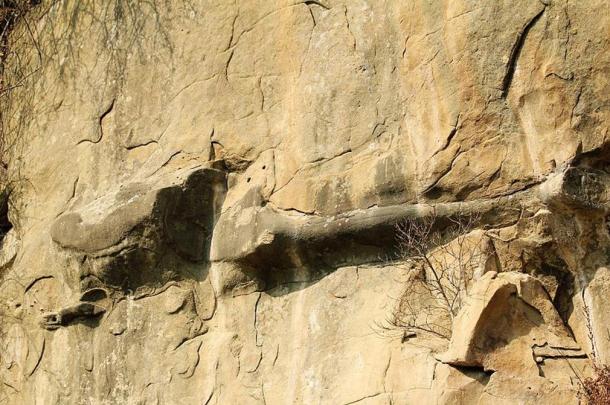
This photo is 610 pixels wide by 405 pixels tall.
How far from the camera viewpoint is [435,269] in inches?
241

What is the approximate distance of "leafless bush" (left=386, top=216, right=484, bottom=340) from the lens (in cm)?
596

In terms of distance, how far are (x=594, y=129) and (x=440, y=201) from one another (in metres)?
0.78

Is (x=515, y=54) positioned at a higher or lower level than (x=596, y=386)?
higher

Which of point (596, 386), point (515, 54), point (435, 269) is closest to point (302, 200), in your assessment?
point (435, 269)

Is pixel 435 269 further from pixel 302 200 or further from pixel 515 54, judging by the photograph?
pixel 515 54

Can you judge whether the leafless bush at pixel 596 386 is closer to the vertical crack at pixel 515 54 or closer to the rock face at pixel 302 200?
the rock face at pixel 302 200

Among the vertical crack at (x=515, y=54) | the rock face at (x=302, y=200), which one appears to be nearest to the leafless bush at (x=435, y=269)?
the rock face at (x=302, y=200)

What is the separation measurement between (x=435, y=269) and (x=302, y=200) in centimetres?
81

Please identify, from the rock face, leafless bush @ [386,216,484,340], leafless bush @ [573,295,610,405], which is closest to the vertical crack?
the rock face

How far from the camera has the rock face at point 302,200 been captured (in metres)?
5.89

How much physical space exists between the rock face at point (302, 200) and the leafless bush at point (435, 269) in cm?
3

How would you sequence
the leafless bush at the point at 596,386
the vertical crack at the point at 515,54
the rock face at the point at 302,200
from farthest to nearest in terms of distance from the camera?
1. the vertical crack at the point at 515,54
2. the rock face at the point at 302,200
3. the leafless bush at the point at 596,386

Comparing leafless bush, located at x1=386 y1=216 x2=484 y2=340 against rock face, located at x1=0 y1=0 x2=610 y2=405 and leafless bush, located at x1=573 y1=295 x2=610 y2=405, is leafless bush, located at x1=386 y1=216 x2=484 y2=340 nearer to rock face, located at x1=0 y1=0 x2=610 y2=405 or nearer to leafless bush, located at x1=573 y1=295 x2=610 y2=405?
rock face, located at x1=0 y1=0 x2=610 y2=405

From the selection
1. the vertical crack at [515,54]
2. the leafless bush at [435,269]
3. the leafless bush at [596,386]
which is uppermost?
the vertical crack at [515,54]
